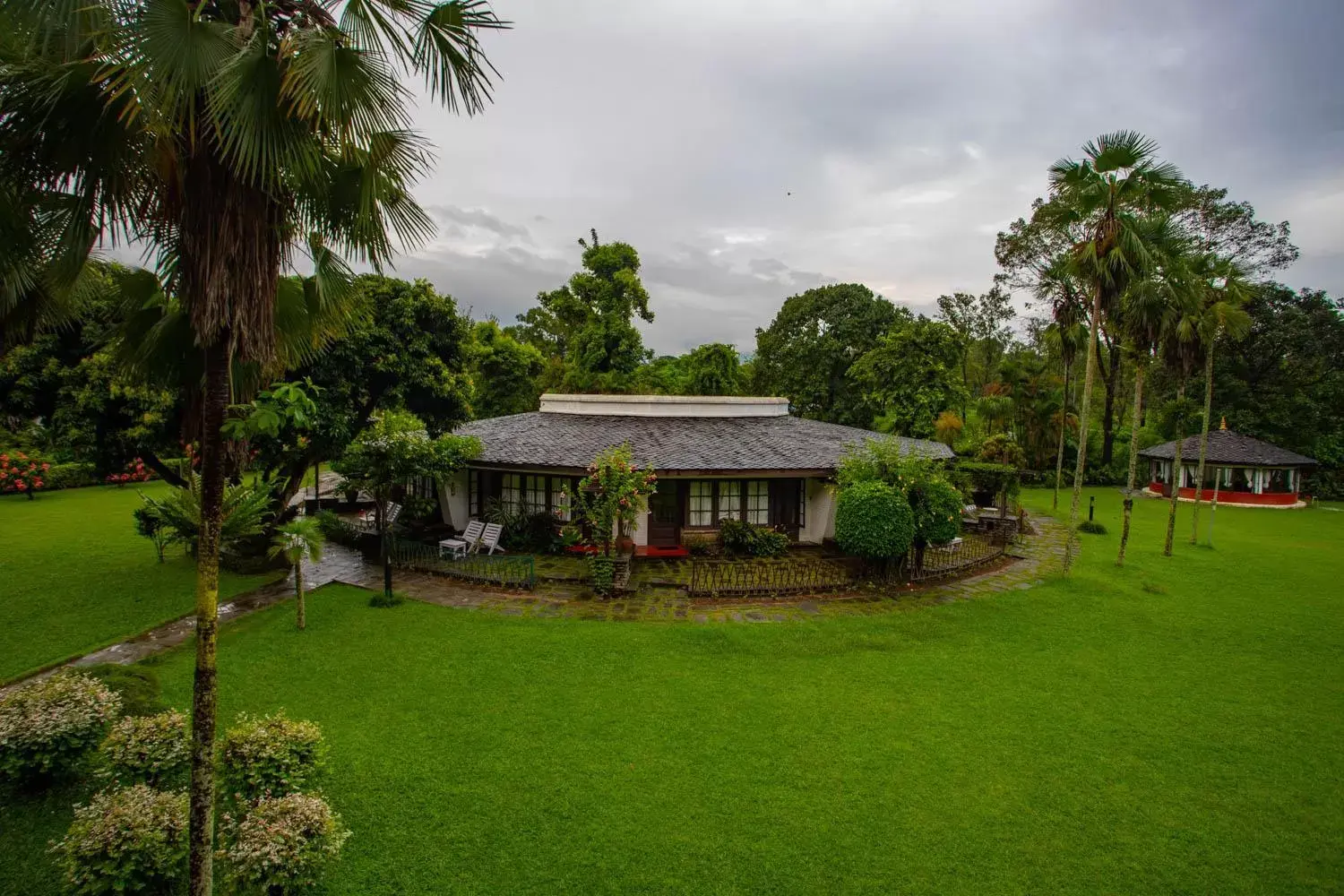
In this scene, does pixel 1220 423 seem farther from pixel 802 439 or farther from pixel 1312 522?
pixel 802 439

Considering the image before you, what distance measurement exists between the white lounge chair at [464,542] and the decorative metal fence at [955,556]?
35.9ft

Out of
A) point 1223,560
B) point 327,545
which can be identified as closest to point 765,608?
point 327,545

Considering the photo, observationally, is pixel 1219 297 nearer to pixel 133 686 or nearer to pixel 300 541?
pixel 300 541

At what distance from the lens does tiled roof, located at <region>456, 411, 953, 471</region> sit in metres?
16.0

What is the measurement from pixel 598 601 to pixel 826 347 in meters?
24.4

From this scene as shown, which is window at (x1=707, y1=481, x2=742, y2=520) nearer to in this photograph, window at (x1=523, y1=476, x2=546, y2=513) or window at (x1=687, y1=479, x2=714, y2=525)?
window at (x1=687, y1=479, x2=714, y2=525)

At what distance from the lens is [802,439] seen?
19.1 m

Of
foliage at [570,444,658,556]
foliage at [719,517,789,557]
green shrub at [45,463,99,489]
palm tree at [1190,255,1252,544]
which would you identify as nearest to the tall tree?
palm tree at [1190,255,1252,544]

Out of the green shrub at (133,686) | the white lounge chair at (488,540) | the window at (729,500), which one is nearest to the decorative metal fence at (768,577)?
the window at (729,500)

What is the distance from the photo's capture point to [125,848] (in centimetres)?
444

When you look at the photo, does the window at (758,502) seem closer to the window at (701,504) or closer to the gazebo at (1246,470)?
the window at (701,504)

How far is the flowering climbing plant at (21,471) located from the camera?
23234 millimetres

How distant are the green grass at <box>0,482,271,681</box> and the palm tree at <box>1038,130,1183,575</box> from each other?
65.9 ft

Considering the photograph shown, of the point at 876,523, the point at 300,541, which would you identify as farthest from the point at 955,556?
the point at 300,541
